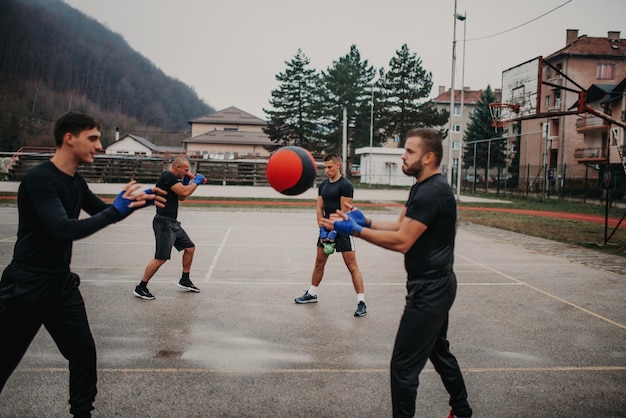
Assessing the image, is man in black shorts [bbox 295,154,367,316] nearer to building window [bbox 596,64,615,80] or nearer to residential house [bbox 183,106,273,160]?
building window [bbox 596,64,615,80]

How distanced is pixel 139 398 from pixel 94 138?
7.66 feet

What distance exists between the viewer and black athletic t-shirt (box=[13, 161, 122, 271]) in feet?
11.4

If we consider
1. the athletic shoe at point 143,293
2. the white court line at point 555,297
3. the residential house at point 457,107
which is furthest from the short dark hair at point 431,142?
the residential house at point 457,107

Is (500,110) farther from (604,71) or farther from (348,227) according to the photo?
(604,71)

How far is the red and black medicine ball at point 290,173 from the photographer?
217 inches

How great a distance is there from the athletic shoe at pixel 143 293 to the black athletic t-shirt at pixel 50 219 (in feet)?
14.3

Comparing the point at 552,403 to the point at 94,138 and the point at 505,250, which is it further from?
the point at 505,250

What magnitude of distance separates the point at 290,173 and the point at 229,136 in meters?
77.8

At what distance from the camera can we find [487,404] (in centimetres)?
456

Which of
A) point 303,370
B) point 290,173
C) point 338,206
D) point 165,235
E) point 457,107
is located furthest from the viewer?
point 457,107

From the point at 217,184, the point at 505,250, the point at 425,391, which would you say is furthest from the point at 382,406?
the point at 217,184

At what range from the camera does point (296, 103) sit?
222ft

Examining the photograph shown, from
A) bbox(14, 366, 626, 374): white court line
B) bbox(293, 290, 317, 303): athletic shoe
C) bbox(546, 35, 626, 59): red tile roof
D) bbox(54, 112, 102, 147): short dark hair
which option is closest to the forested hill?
bbox(546, 35, 626, 59): red tile roof

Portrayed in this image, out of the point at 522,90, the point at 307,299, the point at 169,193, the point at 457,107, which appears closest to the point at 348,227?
the point at 307,299
